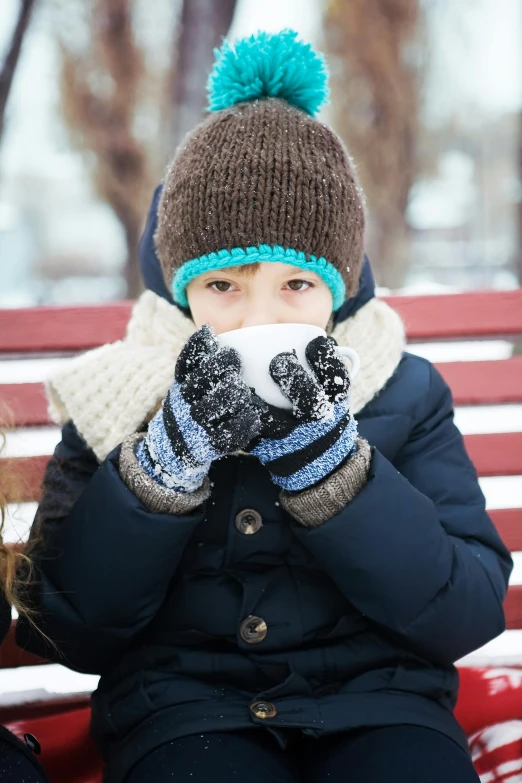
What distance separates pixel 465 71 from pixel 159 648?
2.62 meters

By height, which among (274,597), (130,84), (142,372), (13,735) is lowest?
(13,735)

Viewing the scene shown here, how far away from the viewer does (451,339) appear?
1612mm

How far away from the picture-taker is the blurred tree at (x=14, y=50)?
106 inches

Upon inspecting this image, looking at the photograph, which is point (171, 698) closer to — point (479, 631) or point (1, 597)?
point (1, 597)

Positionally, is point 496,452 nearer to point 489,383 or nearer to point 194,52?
point 489,383

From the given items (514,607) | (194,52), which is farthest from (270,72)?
(194,52)

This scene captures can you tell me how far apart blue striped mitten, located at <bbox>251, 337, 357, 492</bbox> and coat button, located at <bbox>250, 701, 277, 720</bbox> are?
0.30 m

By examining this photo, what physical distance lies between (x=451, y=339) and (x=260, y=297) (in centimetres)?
76

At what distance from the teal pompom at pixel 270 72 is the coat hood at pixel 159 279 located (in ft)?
0.73

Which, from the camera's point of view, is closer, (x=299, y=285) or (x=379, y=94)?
(x=299, y=285)

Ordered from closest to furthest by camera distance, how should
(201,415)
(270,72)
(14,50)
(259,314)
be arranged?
(201,415)
(259,314)
(270,72)
(14,50)

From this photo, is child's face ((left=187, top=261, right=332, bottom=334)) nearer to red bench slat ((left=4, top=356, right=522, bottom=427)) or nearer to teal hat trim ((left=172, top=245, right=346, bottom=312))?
teal hat trim ((left=172, top=245, right=346, bottom=312))

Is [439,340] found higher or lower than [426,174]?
lower

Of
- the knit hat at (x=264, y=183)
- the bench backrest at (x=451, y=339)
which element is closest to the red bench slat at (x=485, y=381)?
the bench backrest at (x=451, y=339)
